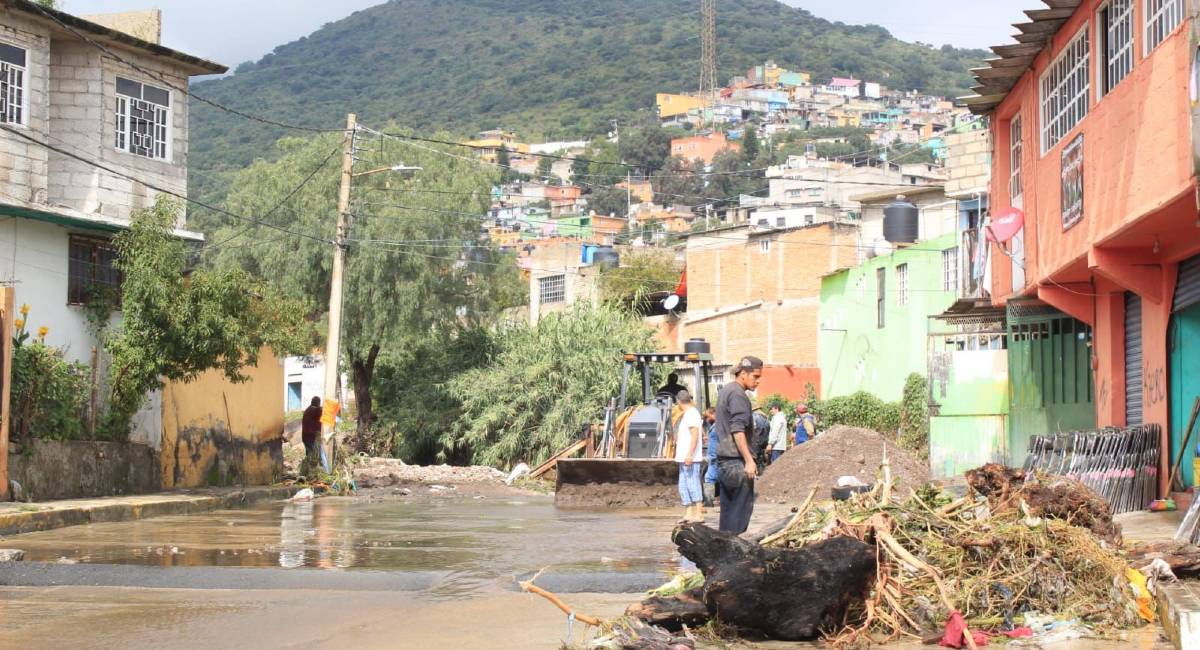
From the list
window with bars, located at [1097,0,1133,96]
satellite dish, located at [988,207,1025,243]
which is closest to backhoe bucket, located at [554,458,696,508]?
satellite dish, located at [988,207,1025,243]

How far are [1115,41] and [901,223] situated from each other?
27050 millimetres

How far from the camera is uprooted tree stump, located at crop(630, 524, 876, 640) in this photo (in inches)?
305

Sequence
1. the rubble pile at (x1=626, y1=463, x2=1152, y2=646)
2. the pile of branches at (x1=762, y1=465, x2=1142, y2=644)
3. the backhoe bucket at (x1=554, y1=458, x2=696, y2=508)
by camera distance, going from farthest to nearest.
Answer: the backhoe bucket at (x1=554, y1=458, x2=696, y2=508) < the pile of branches at (x1=762, y1=465, x2=1142, y2=644) < the rubble pile at (x1=626, y1=463, x2=1152, y2=646)

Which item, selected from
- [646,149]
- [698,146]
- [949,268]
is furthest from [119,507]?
[698,146]

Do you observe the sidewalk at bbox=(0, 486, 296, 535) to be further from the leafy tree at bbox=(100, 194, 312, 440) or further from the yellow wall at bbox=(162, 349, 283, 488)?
the leafy tree at bbox=(100, 194, 312, 440)

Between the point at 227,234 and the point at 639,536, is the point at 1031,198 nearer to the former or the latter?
the point at 639,536

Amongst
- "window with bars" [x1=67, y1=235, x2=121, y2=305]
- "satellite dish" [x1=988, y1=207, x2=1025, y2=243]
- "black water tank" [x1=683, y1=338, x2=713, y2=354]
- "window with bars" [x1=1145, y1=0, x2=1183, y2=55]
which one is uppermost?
"window with bars" [x1=1145, y1=0, x2=1183, y2=55]

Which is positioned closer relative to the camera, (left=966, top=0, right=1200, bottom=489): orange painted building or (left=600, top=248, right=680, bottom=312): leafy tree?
(left=966, top=0, right=1200, bottom=489): orange painted building

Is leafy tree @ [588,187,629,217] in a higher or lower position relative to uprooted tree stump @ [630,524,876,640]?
higher

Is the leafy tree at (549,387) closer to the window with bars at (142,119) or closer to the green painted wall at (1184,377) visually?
the window with bars at (142,119)

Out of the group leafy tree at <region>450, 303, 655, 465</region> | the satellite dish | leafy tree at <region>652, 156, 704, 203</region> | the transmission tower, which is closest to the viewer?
the satellite dish

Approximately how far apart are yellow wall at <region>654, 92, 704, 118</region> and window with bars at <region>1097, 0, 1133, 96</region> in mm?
159716

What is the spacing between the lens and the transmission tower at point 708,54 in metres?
155

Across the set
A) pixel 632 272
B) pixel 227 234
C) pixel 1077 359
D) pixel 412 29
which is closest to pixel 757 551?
pixel 1077 359
